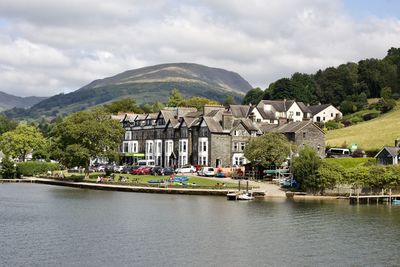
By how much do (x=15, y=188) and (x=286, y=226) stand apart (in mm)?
64333

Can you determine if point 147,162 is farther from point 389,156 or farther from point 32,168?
point 389,156

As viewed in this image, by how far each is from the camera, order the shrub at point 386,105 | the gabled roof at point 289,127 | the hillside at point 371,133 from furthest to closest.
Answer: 1. the shrub at point 386,105
2. the hillside at point 371,133
3. the gabled roof at point 289,127

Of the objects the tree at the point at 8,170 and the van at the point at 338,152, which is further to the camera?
the tree at the point at 8,170

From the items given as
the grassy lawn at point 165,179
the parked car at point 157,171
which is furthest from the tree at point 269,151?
the parked car at point 157,171

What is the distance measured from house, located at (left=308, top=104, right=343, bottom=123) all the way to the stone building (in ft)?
149

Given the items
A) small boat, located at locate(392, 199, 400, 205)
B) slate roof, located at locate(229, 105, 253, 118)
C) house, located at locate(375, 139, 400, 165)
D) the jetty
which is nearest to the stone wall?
slate roof, located at locate(229, 105, 253, 118)

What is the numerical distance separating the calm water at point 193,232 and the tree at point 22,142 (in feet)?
260

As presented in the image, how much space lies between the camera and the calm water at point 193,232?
49250mm

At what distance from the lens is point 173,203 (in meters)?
85.9

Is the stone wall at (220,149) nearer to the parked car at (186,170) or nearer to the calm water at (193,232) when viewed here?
the parked car at (186,170)

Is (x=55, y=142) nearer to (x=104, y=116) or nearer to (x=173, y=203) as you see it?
(x=104, y=116)

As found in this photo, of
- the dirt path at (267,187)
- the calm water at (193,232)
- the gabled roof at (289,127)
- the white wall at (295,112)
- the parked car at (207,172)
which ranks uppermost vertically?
the white wall at (295,112)

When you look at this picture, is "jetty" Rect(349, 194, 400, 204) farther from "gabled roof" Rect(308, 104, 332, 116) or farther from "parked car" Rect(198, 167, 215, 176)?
"gabled roof" Rect(308, 104, 332, 116)

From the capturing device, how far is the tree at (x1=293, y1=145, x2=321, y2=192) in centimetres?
9688
